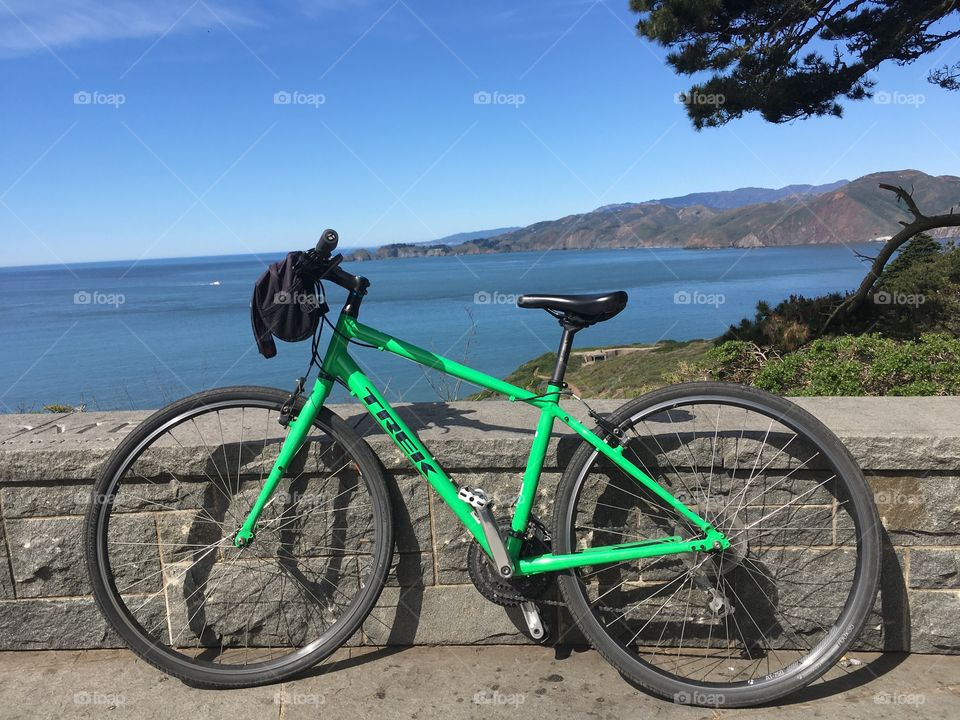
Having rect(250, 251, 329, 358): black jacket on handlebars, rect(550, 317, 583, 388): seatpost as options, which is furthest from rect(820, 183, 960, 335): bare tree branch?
rect(250, 251, 329, 358): black jacket on handlebars

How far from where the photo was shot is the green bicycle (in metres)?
A: 2.31

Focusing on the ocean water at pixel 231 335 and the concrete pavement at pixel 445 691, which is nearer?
the concrete pavement at pixel 445 691

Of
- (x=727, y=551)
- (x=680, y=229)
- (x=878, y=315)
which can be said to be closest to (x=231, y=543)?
(x=727, y=551)

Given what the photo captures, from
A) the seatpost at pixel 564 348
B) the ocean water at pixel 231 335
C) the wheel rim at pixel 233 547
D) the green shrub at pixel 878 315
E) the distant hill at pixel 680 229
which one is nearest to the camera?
the seatpost at pixel 564 348

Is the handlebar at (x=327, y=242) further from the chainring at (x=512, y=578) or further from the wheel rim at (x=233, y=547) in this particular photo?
the chainring at (x=512, y=578)

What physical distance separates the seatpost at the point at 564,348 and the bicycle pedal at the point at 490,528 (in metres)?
0.46

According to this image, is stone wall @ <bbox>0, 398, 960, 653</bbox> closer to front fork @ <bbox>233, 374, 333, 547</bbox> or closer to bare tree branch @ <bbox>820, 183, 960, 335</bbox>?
front fork @ <bbox>233, 374, 333, 547</bbox>

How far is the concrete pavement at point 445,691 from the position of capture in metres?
2.29

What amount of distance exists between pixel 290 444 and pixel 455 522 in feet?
2.19

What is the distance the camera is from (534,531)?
2393 millimetres

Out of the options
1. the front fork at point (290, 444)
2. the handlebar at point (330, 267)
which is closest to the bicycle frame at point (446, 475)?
the front fork at point (290, 444)

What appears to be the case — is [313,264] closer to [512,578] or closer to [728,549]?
[512,578]

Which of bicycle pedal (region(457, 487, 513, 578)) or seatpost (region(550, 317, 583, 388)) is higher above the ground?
seatpost (region(550, 317, 583, 388))

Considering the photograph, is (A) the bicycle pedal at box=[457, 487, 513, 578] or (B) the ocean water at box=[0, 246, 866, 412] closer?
(A) the bicycle pedal at box=[457, 487, 513, 578]
